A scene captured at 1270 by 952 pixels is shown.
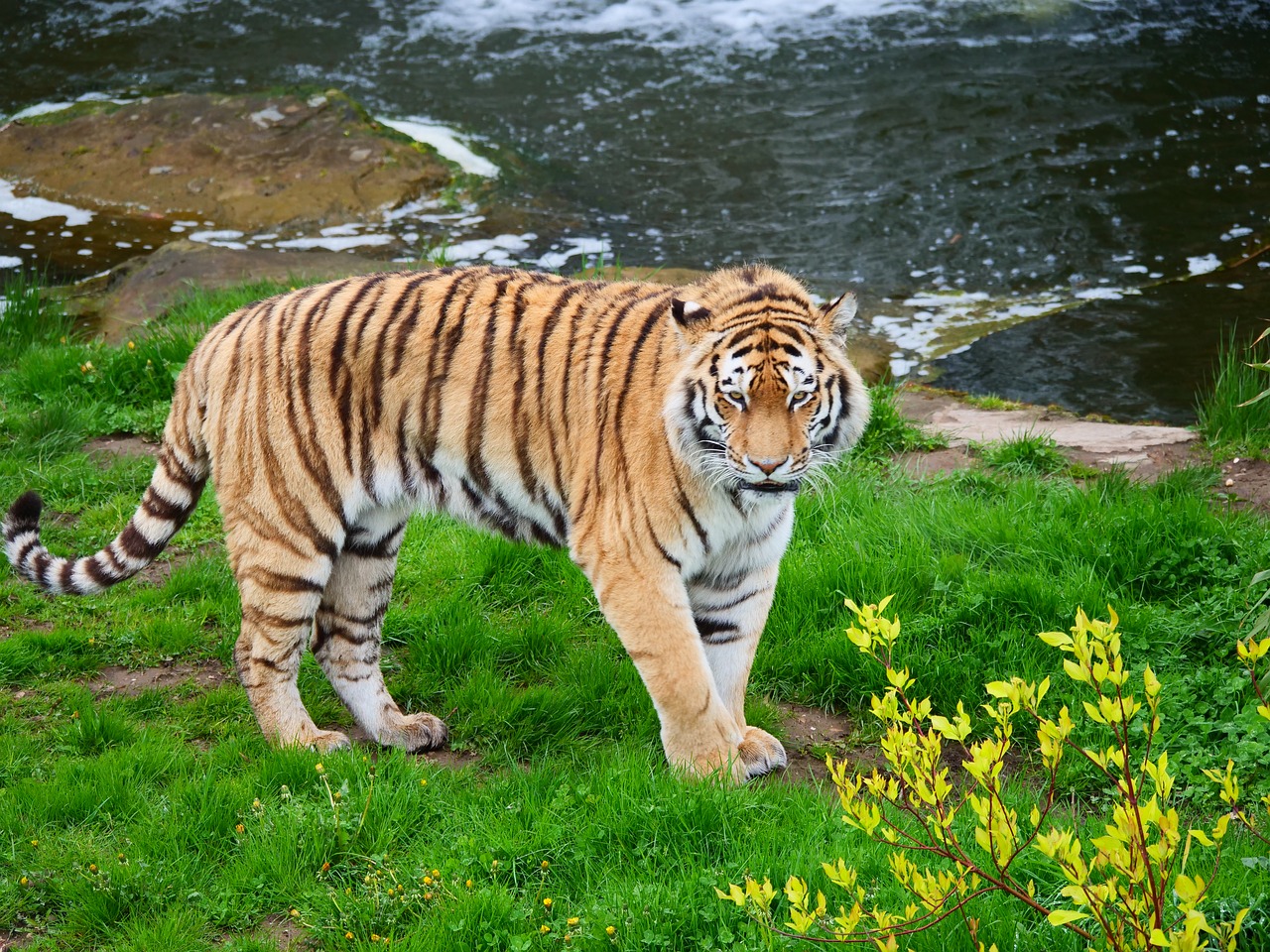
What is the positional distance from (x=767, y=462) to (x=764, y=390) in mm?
201

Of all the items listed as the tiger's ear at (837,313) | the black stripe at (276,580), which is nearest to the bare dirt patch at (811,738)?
the tiger's ear at (837,313)

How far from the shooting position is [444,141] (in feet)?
33.1

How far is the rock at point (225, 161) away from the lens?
8.98m

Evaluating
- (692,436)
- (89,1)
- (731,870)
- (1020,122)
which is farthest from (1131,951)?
(89,1)

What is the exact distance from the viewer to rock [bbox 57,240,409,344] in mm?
7008

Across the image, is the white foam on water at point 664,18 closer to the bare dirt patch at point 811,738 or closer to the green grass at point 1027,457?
the green grass at point 1027,457

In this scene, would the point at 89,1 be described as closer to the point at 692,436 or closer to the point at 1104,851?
the point at 692,436

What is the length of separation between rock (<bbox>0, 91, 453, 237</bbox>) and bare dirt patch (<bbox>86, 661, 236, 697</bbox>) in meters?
5.09

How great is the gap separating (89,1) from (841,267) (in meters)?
10.0

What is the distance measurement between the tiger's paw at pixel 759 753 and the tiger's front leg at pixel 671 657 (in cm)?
14

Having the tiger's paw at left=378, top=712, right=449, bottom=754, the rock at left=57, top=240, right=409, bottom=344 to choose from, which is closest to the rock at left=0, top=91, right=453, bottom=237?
the rock at left=57, top=240, right=409, bottom=344

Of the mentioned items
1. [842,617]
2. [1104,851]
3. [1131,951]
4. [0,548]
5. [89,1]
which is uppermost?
[89,1]

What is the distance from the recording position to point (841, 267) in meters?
8.26

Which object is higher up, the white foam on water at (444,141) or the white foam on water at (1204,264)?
the white foam on water at (444,141)
